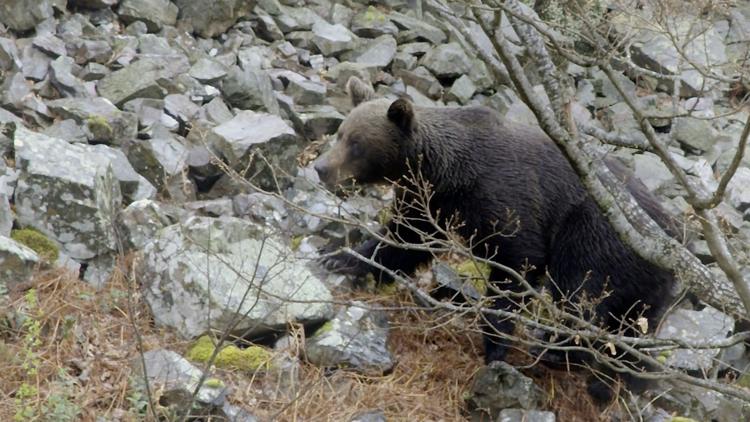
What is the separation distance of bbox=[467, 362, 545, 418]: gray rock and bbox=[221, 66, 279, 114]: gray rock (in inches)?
145

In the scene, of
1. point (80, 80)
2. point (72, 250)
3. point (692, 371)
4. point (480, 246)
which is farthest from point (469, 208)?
point (80, 80)

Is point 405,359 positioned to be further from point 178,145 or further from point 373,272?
point 178,145

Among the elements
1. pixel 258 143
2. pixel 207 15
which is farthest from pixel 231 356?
pixel 207 15

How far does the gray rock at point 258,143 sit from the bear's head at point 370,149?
681mm

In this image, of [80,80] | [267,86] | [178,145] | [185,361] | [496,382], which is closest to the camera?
[185,361]

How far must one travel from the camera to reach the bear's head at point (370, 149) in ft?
26.5

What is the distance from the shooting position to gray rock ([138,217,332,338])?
272 inches

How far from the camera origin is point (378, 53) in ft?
38.3

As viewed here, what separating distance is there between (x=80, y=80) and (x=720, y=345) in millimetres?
6329

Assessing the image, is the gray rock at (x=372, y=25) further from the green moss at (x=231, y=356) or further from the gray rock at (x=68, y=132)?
the green moss at (x=231, y=356)

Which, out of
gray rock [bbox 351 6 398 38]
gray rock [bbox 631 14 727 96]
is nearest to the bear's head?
gray rock [bbox 351 6 398 38]

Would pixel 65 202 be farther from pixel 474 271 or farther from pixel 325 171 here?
pixel 474 271

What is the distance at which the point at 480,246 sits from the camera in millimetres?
7793

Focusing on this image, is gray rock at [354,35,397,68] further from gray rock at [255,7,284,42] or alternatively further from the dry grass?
the dry grass
